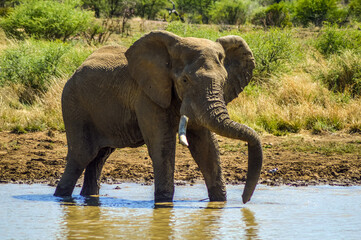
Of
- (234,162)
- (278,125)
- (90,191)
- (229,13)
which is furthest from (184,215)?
(229,13)

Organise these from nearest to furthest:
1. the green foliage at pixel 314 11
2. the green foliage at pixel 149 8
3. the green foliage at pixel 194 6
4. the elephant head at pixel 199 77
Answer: the elephant head at pixel 199 77
the green foliage at pixel 314 11
the green foliage at pixel 149 8
the green foliage at pixel 194 6

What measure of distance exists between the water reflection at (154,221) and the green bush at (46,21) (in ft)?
56.0

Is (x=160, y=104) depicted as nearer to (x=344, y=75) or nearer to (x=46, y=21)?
(x=344, y=75)

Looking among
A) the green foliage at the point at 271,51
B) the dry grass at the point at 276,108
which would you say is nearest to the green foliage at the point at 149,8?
the green foliage at the point at 271,51

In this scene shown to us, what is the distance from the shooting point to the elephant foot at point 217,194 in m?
7.81

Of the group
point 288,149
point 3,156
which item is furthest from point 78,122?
point 288,149

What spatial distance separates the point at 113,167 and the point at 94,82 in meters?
2.73

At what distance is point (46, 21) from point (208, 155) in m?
17.9

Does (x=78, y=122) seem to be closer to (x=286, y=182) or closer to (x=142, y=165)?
(x=142, y=165)

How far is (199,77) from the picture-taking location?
662 cm

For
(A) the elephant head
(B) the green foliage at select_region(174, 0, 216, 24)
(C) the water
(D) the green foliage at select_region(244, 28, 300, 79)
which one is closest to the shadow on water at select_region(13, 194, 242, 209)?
(C) the water

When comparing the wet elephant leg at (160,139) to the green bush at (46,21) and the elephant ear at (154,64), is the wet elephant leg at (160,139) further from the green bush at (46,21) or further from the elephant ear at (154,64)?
the green bush at (46,21)

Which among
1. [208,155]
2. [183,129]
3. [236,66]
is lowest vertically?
[208,155]

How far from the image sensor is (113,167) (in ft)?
34.3
